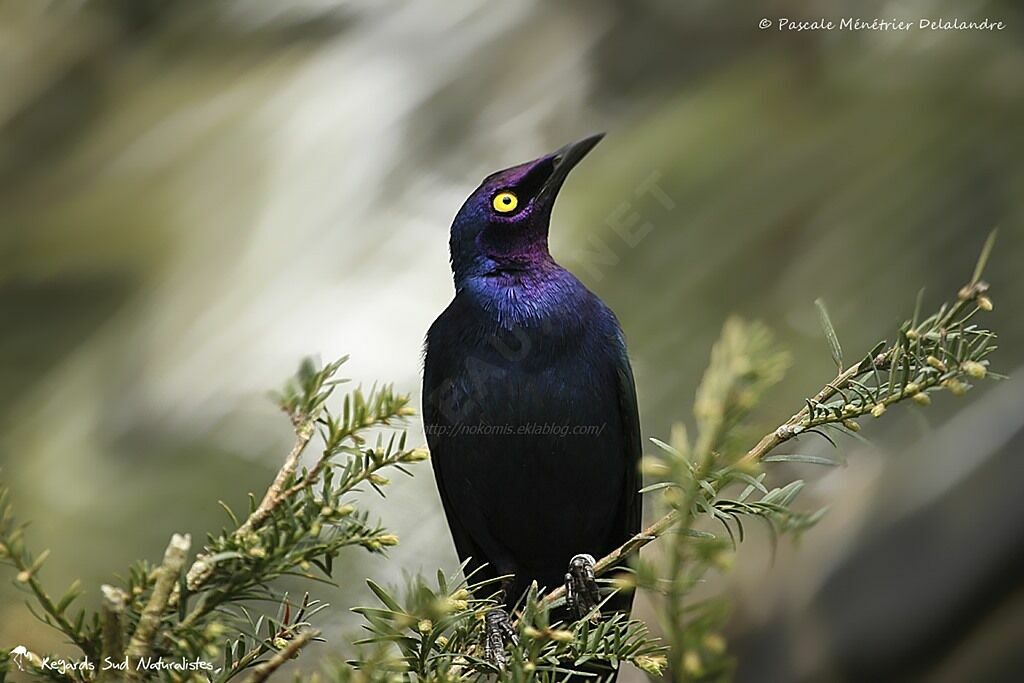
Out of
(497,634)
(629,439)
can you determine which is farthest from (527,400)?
(497,634)

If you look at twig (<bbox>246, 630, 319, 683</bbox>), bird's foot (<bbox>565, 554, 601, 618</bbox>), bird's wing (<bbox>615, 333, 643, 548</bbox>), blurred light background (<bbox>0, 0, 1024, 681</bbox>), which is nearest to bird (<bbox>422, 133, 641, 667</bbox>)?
bird's wing (<bbox>615, 333, 643, 548</bbox>)

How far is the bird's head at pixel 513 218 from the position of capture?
2.57 ft

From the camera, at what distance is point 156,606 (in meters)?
0.28

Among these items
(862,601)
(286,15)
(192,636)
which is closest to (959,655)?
(862,601)

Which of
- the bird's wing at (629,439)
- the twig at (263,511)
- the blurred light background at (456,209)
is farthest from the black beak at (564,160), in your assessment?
the twig at (263,511)

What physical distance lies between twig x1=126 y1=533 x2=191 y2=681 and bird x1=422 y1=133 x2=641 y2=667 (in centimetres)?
47

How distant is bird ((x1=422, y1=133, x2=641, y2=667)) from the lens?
74 cm

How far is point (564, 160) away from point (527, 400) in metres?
0.20

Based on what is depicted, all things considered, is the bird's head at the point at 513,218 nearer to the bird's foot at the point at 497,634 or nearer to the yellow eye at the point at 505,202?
the yellow eye at the point at 505,202

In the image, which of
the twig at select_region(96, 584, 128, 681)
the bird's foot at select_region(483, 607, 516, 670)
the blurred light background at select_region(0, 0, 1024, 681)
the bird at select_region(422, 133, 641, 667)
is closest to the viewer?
the twig at select_region(96, 584, 128, 681)

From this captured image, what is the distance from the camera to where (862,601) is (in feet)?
3.55

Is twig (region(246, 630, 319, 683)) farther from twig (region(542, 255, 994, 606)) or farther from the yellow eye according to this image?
the yellow eye

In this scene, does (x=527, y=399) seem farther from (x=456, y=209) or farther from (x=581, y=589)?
(x=456, y=209)

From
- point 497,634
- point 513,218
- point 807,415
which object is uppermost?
point 513,218
